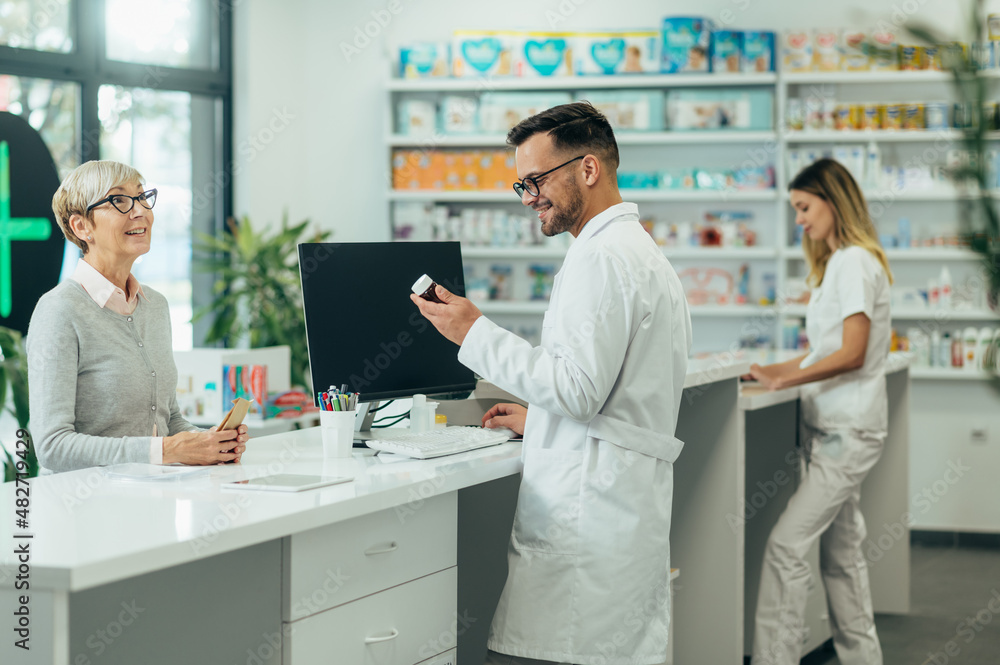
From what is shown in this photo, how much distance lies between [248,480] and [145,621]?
0.94 feet

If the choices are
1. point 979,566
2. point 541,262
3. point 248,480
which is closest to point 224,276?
point 541,262

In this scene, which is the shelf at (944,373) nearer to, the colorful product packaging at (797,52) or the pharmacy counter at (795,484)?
the pharmacy counter at (795,484)

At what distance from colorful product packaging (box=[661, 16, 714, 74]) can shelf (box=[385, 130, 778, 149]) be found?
13.5 inches

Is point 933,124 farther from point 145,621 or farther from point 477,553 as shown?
point 145,621

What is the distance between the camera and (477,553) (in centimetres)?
254

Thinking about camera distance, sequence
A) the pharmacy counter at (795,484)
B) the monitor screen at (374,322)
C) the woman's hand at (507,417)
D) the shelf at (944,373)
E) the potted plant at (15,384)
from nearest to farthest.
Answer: the monitor screen at (374,322) → the woman's hand at (507,417) → the potted plant at (15,384) → the pharmacy counter at (795,484) → the shelf at (944,373)

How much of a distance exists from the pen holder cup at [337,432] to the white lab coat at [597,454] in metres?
0.31

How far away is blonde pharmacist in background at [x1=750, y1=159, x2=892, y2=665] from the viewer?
301 cm

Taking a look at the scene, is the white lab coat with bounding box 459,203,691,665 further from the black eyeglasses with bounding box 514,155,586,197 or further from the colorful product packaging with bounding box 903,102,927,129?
the colorful product packaging with bounding box 903,102,927,129

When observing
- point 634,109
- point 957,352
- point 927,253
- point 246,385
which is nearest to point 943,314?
point 957,352

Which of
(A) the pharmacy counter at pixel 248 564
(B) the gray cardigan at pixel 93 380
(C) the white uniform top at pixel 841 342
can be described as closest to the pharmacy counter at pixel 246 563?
(A) the pharmacy counter at pixel 248 564

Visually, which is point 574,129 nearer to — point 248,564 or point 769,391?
point 248,564

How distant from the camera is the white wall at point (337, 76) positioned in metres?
5.45

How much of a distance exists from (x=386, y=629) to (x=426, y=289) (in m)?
0.62
